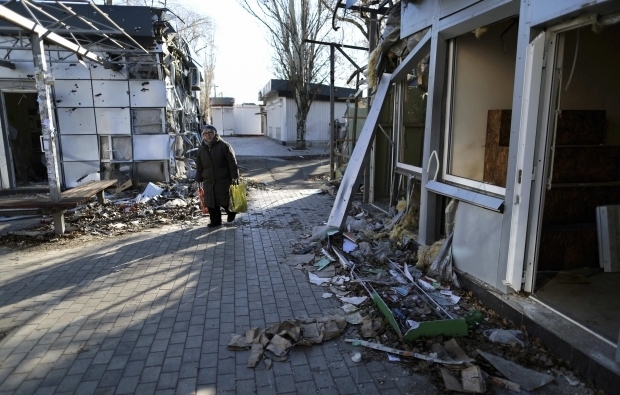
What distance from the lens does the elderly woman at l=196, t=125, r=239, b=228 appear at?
6383 mm

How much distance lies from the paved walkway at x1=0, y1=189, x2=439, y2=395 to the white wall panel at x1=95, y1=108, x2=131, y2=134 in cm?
491

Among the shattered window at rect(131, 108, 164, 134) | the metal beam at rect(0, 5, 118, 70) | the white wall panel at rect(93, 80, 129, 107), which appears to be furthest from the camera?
the shattered window at rect(131, 108, 164, 134)

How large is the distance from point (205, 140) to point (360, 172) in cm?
252

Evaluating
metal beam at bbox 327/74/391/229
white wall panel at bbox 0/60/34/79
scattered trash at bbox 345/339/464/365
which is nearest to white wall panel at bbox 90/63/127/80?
white wall panel at bbox 0/60/34/79

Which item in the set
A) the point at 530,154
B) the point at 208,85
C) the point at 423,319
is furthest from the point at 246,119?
the point at 530,154

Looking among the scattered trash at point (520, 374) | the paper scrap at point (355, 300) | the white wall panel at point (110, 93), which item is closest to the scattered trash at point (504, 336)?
the scattered trash at point (520, 374)

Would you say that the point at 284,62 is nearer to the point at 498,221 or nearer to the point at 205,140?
the point at 205,140

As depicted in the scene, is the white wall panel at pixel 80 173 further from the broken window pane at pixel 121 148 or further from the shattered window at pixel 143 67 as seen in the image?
the shattered window at pixel 143 67

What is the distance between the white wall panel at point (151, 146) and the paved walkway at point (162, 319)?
4622mm

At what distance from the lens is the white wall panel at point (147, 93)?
9.83m

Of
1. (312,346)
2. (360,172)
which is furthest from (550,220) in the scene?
(312,346)

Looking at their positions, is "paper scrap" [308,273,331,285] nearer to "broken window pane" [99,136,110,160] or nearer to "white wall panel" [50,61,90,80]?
"broken window pane" [99,136,110,160]

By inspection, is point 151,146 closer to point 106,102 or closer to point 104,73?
point 106,102

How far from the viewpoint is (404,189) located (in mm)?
6574
